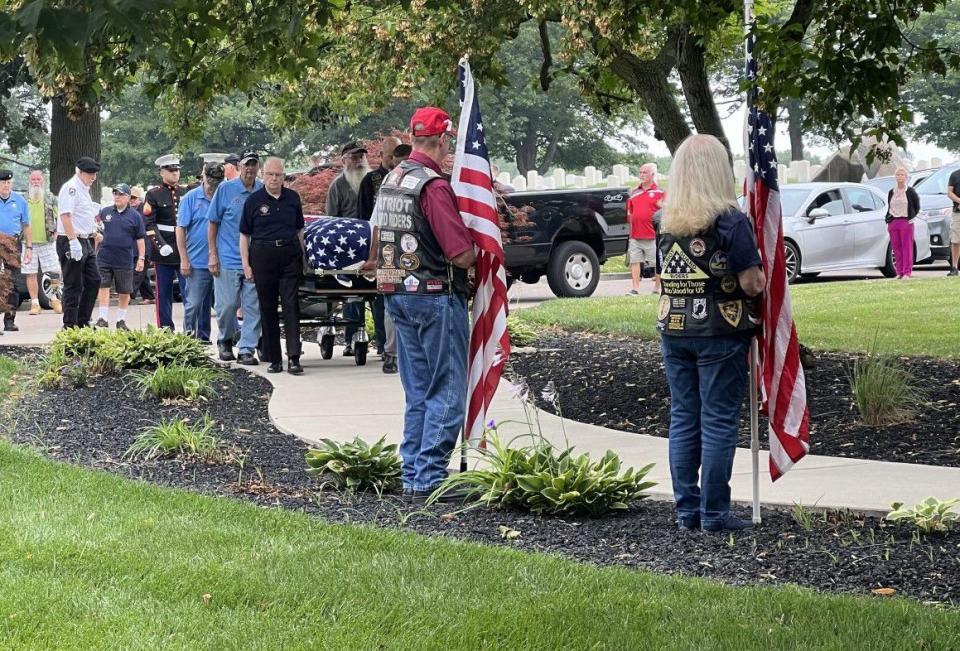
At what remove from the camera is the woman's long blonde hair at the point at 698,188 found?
6.19 meters

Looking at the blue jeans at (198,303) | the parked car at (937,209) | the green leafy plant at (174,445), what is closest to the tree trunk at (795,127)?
the parked car at (937,209)

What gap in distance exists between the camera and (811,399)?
33.9ft

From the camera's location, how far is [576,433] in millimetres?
9414

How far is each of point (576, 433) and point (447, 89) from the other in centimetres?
422

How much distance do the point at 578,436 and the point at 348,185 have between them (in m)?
4.73

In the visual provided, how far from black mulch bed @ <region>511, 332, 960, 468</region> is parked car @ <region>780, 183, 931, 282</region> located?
987 centimetres

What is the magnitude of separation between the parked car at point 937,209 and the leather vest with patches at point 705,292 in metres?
21.6

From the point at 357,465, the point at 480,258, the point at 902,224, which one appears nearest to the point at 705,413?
the point at 480,258

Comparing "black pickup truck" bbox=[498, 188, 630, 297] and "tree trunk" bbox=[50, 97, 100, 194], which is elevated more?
"tree trunk" bbox=[50, 97, 100, 194]

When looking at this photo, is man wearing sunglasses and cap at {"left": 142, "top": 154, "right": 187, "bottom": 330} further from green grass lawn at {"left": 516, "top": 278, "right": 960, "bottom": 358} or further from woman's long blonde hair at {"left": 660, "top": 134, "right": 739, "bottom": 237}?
woman's long blonde hair at {"left": 660, "top": 134, "right": 739, "bottom": 237}

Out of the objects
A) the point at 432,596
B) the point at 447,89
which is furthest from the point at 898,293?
the point at 432,596

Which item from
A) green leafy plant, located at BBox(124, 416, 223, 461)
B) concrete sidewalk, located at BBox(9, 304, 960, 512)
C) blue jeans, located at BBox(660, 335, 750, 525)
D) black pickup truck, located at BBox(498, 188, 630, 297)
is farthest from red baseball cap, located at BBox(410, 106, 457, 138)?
black pickup truck, located at BBox(498, 188, 630, 297)

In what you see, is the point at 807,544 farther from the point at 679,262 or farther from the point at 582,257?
the point at 582,257

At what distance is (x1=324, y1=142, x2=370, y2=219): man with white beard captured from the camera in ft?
42.8
